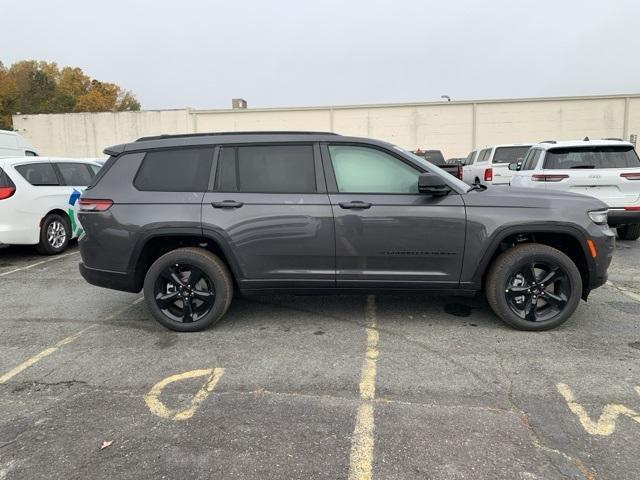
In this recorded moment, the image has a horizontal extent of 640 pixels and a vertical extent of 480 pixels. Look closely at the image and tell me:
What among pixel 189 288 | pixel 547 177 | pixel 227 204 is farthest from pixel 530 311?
pixel 547 177

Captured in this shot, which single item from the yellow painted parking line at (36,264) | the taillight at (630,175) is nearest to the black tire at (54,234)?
the yellow painted parking line at (36,264)

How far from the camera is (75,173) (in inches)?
361

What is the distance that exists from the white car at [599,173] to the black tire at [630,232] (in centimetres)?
146

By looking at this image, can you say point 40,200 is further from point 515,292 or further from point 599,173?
point 599,173

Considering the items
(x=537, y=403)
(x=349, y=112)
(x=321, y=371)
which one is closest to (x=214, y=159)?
(x=321, y=371)

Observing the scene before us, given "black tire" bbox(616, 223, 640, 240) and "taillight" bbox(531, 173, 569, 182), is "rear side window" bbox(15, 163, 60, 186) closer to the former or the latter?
"taillight" bbox(531, 173, 569, 182)

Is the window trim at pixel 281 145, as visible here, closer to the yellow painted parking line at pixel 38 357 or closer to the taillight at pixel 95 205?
the taillight at pixel 95 205

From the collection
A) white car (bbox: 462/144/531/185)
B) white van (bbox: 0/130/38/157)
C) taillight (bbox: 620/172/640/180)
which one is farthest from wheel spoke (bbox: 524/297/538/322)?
white van (bbox: 0/130/38/157)

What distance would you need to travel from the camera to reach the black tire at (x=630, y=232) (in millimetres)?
9109

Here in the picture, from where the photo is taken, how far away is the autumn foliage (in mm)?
64750

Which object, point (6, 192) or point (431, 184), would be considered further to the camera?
point (6, 192)

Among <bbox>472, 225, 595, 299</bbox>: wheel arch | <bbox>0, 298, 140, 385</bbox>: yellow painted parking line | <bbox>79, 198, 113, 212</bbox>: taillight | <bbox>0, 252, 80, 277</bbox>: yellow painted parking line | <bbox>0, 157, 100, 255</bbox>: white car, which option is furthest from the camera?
<bbox>0, 157, 100, 255</bbox>: white car

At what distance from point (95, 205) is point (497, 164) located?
40.1 ft

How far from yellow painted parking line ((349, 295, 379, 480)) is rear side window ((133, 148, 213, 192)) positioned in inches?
83.5
